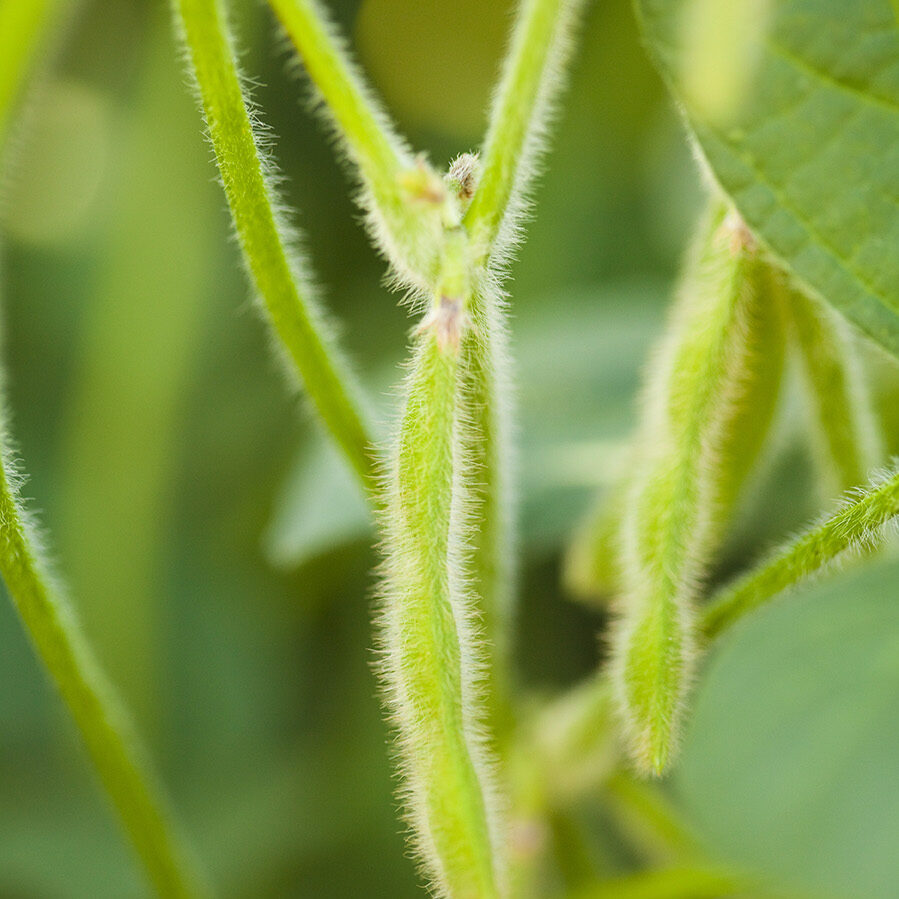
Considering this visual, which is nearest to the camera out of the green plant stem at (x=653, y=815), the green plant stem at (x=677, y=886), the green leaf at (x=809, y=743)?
the green leaf at (x=809, y=743)

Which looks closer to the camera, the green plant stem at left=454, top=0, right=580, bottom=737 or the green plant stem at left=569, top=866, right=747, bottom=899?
the green plant stem at left=454, top=0, right=580, bottom=737

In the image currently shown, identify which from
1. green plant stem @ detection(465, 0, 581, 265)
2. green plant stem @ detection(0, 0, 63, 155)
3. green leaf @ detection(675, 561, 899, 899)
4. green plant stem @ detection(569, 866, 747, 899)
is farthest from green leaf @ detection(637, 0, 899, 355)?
green plant stem @ detection(569, 866, 747, 899)

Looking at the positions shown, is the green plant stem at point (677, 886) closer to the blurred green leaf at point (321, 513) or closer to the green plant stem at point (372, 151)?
the blurred green leaf at point (321, 513)

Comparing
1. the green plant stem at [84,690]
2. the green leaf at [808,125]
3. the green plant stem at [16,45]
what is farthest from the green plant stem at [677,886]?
the green plant stem at [16,45]

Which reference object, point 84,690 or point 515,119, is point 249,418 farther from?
point 515,119

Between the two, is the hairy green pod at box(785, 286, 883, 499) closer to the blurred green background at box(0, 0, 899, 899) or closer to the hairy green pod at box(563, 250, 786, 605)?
the hairy green pod at box(563, 250, 786, 605)

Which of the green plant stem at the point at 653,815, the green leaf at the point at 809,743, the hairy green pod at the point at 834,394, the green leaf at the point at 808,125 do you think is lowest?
the green plant stem at the point at 653,815
